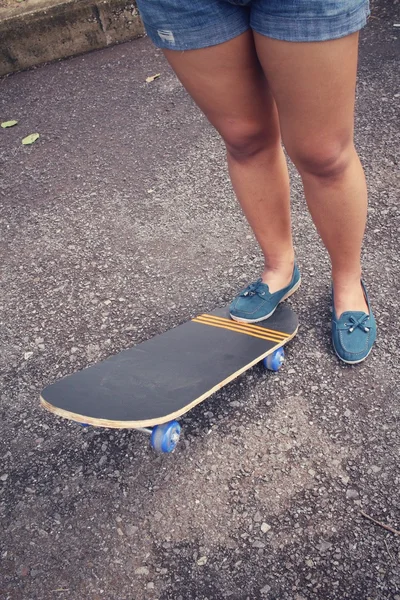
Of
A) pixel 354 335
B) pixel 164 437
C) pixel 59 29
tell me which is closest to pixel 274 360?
pixel 354 335

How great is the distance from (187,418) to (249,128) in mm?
950

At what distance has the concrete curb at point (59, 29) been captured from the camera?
4250 mm

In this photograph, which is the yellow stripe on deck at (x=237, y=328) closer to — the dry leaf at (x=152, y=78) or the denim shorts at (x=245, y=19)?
the denim shorts at (x=245, y=19)

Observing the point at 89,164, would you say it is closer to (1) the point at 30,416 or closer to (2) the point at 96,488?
(1) the point at 30,416

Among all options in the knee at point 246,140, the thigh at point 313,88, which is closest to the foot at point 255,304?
Result: the knee at point 246,140

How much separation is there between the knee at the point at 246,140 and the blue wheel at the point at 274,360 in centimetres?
66

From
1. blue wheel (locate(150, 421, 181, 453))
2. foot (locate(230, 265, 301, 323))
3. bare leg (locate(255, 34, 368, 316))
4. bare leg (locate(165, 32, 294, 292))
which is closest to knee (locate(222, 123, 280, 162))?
bare leg (locate(165, 32, 294, 292))

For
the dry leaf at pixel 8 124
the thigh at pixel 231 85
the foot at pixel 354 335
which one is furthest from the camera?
the dry leaf at pixel 8 124

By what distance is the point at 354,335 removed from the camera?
1913mm

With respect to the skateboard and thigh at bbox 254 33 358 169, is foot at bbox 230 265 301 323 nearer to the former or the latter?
the skateboard

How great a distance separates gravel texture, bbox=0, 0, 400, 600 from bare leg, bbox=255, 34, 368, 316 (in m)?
0.41

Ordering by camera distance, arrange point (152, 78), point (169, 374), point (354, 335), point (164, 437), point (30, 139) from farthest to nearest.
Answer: point (152, 78) → point (30, 139) → point (354, 335) → point (169, 374) → point (164, 437)

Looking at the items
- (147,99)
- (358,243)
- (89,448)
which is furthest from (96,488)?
(147,99)

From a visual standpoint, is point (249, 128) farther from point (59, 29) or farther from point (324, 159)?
point (59, 29)
